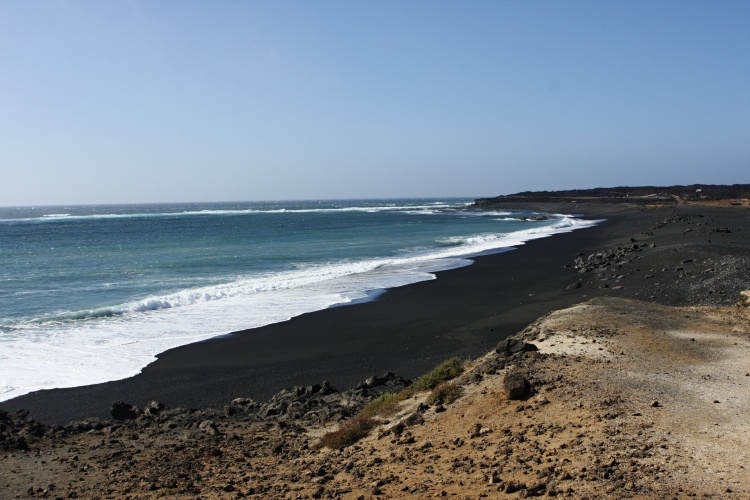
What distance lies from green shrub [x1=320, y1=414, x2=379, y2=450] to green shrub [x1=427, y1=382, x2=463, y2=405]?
1011 mm

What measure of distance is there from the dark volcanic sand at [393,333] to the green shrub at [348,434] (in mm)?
3359

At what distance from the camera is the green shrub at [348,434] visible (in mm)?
8820

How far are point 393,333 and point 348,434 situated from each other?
850 cm

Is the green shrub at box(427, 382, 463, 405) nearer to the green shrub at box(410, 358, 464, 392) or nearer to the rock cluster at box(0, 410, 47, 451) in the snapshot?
the green shrub at box(410, 358, 464, 392)

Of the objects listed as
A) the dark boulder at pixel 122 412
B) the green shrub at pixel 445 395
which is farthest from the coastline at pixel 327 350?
the green shrub at pixel 445 395

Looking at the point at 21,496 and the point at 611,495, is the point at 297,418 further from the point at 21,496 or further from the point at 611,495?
the point at 611,495

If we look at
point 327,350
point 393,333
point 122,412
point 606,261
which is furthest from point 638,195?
point 122,412

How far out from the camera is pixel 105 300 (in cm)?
2398

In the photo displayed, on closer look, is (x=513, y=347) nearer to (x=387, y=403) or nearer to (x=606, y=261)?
(x=387, y=403)

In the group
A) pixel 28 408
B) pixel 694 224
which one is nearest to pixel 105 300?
pixel 28 408

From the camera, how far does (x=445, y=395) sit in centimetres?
962

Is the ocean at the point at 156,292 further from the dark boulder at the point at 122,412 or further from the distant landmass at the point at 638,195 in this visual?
the distant landmass at the point at 638,195

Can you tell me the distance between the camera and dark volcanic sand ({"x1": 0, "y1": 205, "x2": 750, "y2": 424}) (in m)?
12.8

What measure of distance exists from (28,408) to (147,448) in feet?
14.0
